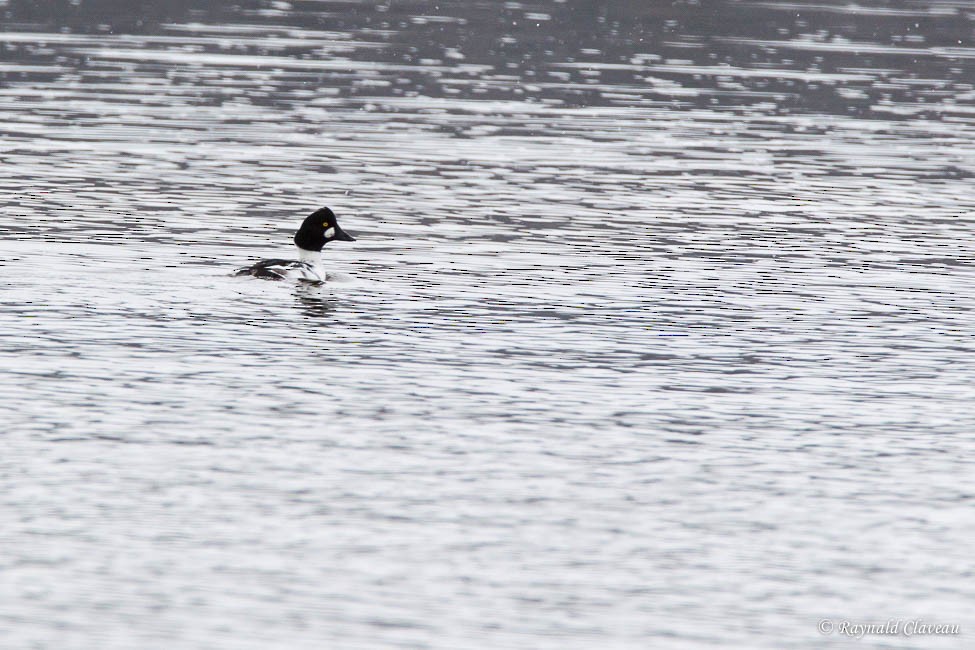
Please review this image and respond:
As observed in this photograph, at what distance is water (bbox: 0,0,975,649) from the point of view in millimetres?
12211

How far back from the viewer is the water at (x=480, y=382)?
40.1 ft

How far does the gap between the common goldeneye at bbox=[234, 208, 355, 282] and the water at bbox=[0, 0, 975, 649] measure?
0.29 metres

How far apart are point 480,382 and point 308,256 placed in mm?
6750

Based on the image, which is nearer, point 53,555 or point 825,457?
point 53,555

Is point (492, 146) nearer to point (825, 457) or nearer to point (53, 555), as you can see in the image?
point (825, 457)

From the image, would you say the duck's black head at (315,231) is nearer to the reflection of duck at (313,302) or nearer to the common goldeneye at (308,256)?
the common goldeneye at (308,256)

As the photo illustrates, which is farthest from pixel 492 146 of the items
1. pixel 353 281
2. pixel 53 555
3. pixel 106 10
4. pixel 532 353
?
pixel 106 10

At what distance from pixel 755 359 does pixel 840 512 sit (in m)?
5.49

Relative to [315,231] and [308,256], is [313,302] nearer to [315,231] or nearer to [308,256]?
[308,256]

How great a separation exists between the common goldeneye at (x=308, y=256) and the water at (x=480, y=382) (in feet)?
0.96

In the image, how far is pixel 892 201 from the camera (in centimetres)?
3222

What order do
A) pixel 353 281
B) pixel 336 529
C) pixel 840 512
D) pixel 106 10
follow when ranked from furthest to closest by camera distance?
pixel 106 10 < pixel 353 281 < pixel 840 512 < pixel 336 529

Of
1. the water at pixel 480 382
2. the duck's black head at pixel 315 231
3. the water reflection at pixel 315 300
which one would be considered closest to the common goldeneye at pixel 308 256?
the duck's black head at pixel 315 231

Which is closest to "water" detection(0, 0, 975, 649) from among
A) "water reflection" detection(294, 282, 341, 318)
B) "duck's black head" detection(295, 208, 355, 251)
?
"water reflection" detection(294, 282, 341, 318)
